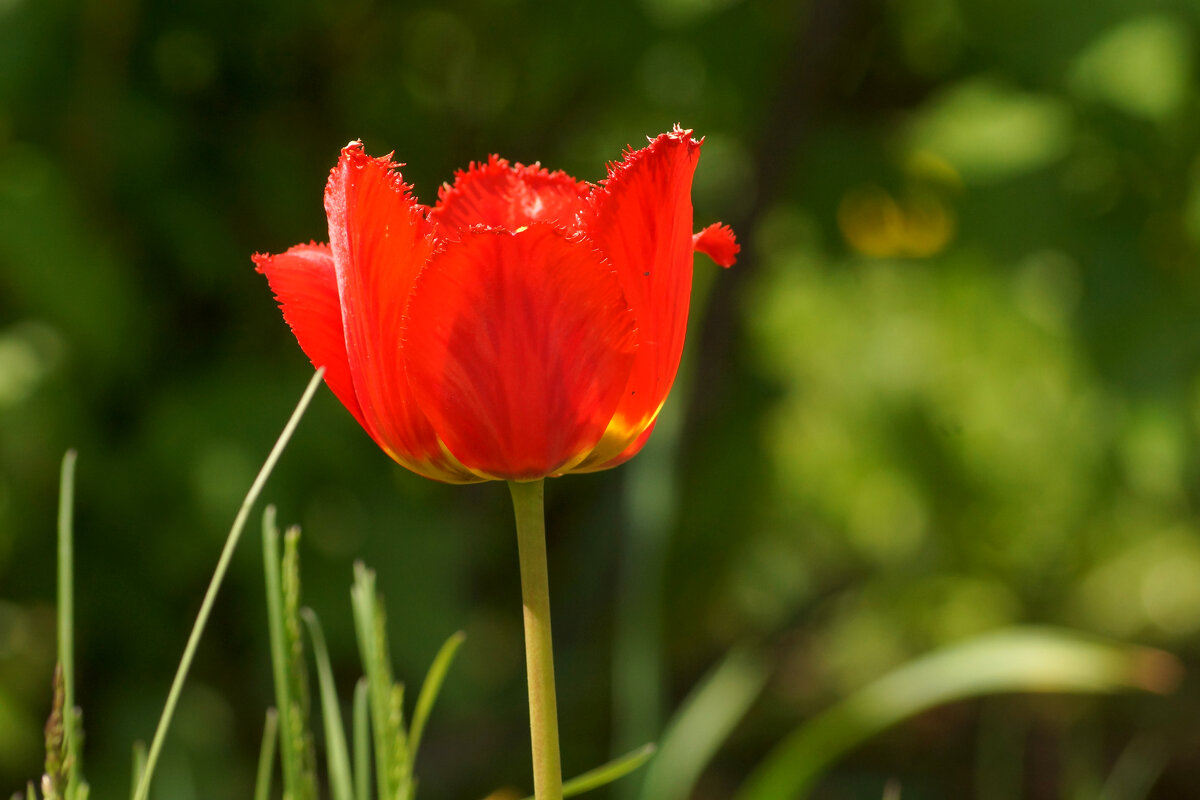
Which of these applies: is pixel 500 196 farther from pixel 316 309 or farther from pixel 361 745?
pixel 361 745

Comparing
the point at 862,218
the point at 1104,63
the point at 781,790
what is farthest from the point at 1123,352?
the point at 781,790

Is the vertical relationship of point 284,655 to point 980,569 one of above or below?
below

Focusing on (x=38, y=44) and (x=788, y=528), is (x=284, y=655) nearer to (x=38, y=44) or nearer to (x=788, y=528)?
(x=38, y=44)

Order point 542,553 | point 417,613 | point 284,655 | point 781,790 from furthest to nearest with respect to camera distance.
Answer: point 417,613, point 781,790, point 284,655, point 542,553

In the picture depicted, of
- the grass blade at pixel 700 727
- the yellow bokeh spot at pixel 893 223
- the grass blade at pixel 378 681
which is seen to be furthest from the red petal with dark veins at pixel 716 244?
the yellow bokeh spot at pixel 893 223

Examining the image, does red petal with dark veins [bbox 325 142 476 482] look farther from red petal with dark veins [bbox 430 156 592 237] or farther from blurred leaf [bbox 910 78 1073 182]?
blurred leaf [bbox 910 78 1073 182]

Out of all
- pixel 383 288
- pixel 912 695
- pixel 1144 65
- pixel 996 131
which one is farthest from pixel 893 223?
pixel 383 288
